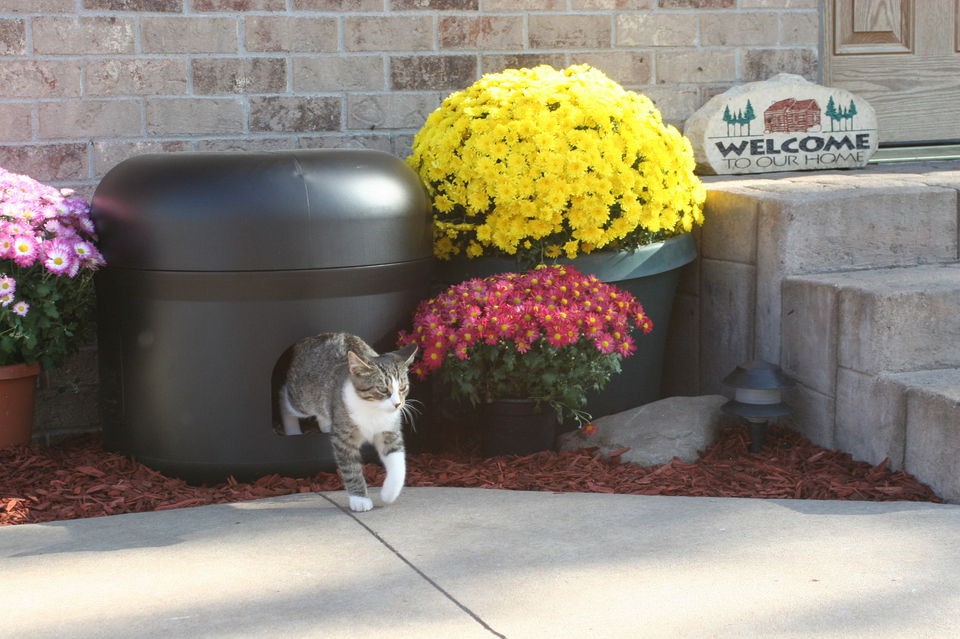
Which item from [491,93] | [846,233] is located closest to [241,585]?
[491,93]

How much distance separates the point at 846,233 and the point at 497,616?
89.2 inches

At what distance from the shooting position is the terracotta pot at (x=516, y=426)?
395 centimetres

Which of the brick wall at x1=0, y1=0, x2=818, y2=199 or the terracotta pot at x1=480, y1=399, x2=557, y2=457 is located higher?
the brick wall at x1=0, y1=0, x2=818, y2=199

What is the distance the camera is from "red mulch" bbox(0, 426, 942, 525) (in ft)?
11.7

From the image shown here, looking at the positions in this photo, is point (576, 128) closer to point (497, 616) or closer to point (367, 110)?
point (367, 110)

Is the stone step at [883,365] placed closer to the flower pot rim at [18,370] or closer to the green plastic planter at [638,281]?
the green plastic planter at [638,281]

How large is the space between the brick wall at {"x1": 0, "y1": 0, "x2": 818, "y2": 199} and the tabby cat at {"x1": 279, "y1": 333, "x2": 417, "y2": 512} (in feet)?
4.18

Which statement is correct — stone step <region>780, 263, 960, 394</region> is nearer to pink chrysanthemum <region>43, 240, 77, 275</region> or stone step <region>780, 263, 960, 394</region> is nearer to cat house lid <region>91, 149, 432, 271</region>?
cat house lid <region>91, 149, 432, 271</region>

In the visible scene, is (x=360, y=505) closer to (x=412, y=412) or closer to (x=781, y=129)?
(x=412, y=412)

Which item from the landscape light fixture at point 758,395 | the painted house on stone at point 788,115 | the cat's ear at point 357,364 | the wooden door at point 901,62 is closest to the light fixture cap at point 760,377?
the landscape light fixture at point 758,395

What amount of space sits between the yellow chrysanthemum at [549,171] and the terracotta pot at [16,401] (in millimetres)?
1470

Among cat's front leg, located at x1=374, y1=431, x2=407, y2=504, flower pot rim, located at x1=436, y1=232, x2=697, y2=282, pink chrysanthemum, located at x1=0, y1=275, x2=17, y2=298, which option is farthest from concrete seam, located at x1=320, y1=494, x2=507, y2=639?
pink chrysanthemum, located at x1=0, y1=275, x2=17, y2=298

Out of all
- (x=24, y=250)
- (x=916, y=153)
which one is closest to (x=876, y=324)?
(x=916, y=153)

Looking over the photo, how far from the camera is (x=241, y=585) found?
2.81m
